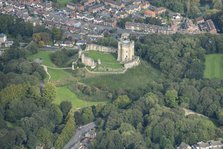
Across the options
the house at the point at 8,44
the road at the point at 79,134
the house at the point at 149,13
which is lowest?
the road at the point at 79,134

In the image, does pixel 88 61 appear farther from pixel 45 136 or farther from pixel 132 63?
pixel 45 136

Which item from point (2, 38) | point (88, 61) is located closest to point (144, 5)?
point (2, 38)

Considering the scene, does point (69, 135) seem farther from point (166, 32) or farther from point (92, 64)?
point (166, 32)

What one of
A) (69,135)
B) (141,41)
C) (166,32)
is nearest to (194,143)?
(69,135)

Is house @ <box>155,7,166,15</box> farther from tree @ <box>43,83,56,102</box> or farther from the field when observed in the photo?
tree @ <box>43,83,56,102</box>

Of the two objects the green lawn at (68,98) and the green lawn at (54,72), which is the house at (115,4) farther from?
the green lawn at (68,98)

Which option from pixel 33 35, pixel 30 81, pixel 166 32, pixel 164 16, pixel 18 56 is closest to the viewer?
pixel 30 81

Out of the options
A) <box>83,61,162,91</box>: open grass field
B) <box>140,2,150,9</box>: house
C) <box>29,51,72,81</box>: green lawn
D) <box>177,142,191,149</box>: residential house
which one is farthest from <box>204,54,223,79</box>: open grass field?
<box>140,2,150,9</box>: house

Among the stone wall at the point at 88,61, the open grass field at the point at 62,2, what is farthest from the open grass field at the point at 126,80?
the open grass field at the point at 62,2
